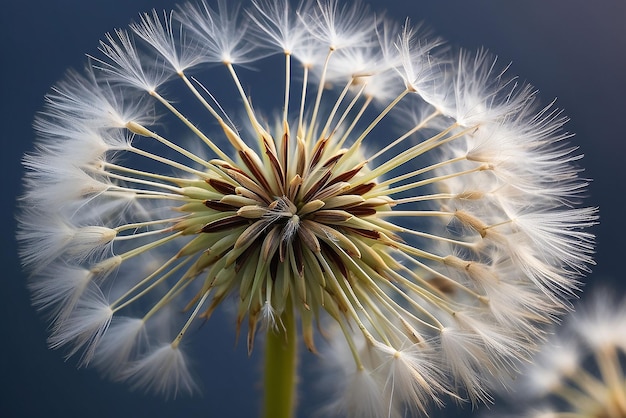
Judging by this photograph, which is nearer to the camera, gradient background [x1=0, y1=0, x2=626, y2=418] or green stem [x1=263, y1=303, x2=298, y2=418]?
green stem [x1=263, y1=303, x2=298, y2=418]

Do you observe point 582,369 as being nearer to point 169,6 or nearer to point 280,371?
point 280,371

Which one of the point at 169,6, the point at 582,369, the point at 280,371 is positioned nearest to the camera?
the point at 280,371

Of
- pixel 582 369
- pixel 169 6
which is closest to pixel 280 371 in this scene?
pixel 582 369

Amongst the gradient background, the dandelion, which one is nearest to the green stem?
the dandelion

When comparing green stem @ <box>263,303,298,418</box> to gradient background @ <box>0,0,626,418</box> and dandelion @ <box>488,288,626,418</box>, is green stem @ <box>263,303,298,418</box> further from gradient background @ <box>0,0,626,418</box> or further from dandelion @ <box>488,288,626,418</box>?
gradient background @ <box>0,0,626,418</box>

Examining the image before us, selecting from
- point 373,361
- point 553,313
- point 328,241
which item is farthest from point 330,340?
point 553,313

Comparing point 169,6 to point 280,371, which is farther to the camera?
point 169,6

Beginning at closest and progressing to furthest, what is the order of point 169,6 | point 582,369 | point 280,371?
point 280,371, point 582,369, point 169,6
